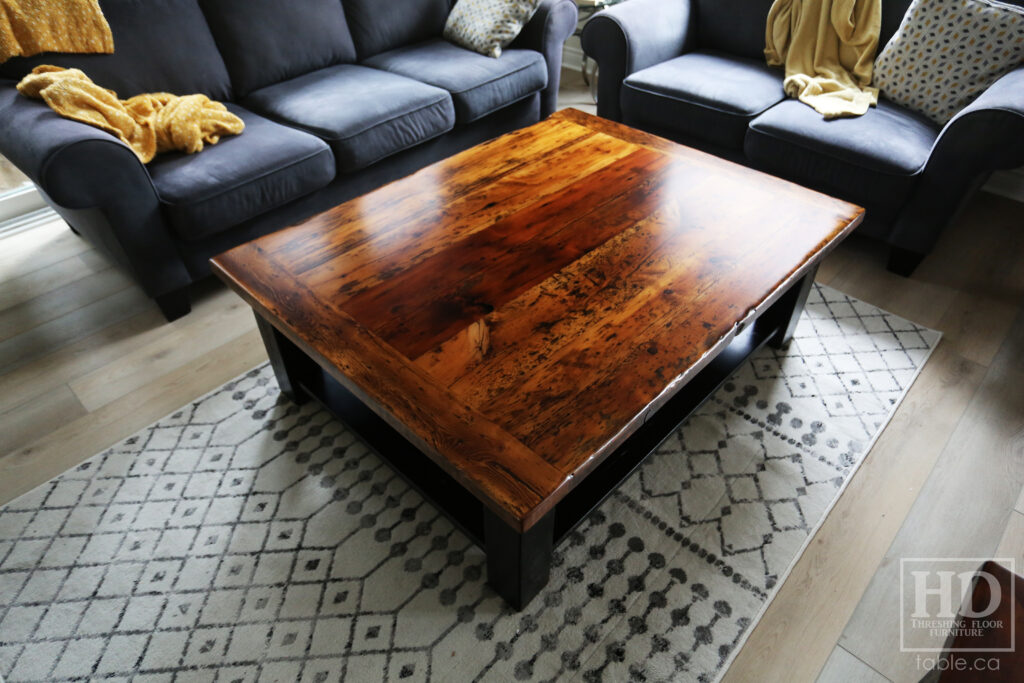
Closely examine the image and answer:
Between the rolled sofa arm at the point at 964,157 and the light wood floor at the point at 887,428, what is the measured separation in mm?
219

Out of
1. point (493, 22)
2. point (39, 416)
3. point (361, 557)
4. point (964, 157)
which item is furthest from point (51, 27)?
point (964, 157)

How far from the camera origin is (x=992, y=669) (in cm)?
79

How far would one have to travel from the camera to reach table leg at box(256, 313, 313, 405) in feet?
5.30

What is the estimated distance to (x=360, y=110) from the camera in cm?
Result: 232

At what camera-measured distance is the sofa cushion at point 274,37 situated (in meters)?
2.42

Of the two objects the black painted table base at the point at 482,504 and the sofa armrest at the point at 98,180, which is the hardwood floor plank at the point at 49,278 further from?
the black painted table base at the point at 482,504

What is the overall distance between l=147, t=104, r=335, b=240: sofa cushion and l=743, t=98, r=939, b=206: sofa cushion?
159cm

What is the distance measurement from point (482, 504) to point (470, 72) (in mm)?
1964

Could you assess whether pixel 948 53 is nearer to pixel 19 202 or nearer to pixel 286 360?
pixel 286 360

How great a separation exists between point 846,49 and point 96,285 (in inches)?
117

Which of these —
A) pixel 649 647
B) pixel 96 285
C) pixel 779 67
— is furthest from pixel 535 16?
pixel 649 647

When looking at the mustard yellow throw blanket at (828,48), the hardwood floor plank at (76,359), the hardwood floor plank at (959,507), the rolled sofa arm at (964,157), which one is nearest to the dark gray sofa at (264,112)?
the hardwood floor plank at (76,359)

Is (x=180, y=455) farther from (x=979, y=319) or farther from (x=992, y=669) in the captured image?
(x=979, y=319)

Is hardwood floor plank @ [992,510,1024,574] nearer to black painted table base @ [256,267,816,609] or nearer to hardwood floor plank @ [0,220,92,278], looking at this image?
black painted table base @ [256,267,816,609]
